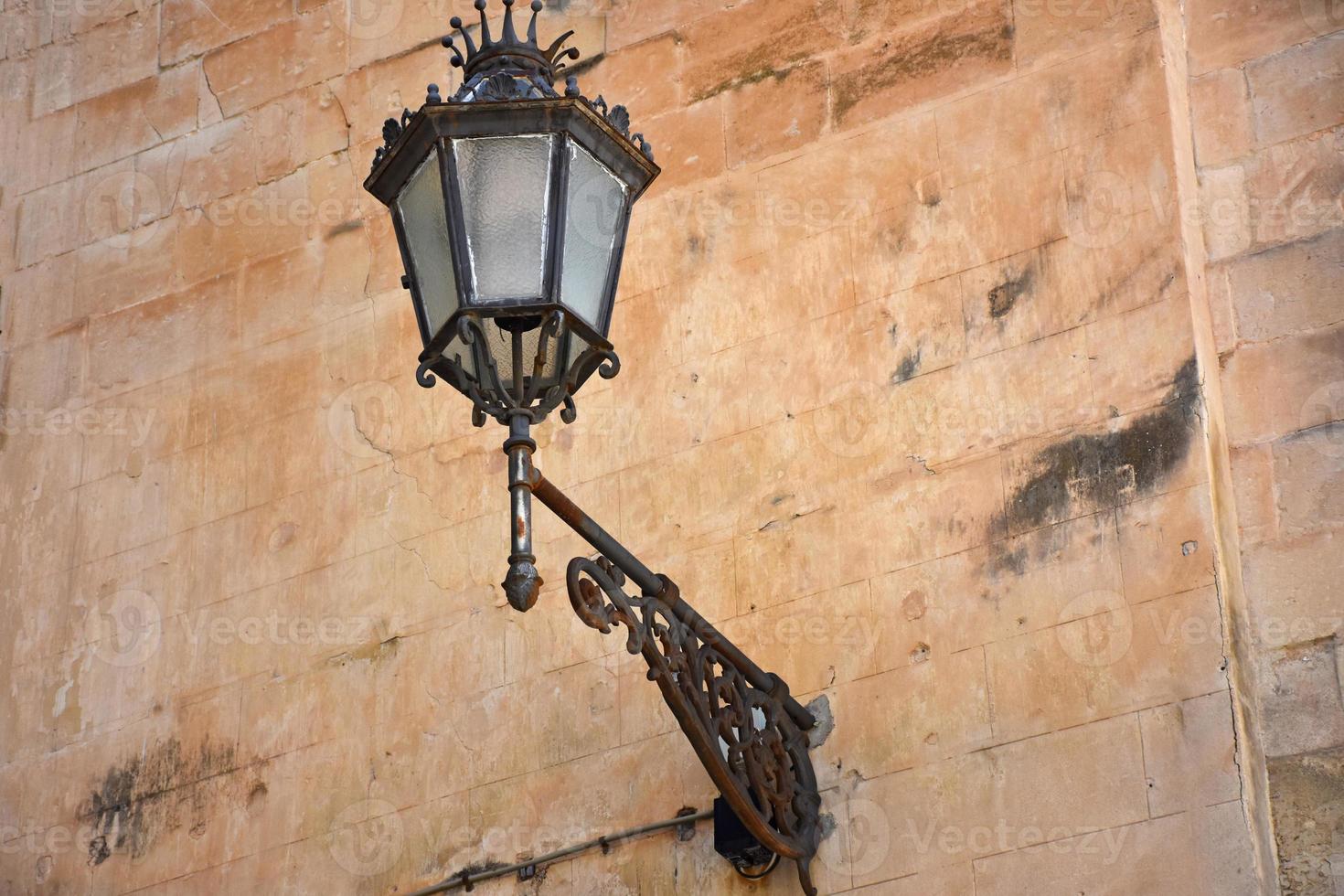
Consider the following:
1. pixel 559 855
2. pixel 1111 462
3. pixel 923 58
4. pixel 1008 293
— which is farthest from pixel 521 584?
pixel 923 58

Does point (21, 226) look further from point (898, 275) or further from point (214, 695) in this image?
point (898, 275)

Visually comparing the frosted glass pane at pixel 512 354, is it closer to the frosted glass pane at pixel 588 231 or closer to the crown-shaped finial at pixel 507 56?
the frosted glass pane at pixel 588 231

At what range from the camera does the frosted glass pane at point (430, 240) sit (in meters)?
4.00

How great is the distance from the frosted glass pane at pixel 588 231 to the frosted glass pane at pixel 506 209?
52 millimetres

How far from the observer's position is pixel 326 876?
5156 mm

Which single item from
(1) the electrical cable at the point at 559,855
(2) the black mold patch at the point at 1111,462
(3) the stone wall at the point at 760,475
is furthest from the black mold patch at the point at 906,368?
(1) the electrical cable at the point at 559,855

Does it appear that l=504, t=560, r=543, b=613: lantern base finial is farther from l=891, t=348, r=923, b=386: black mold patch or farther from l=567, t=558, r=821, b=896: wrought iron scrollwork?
l=891, t=348, r=923, b=386: black mold patch

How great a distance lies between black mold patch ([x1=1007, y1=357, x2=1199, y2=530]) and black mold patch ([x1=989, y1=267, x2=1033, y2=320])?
1.17ft

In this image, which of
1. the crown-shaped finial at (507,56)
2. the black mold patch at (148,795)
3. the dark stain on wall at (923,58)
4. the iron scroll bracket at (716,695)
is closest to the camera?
the iron scroll bracket at (716,695)

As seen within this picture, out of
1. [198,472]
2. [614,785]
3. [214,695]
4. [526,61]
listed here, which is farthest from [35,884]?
[526,61]

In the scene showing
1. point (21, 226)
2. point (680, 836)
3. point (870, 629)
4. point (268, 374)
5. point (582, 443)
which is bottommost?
point (680, 836)

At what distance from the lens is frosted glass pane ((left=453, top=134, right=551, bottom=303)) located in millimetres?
3949

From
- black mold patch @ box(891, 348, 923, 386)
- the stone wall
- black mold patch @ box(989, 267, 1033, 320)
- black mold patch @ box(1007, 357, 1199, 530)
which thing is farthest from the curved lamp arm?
black mold patch @ box(989, 267, 1033, 320)

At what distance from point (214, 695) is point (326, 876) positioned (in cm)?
61
